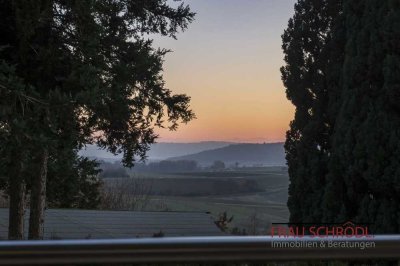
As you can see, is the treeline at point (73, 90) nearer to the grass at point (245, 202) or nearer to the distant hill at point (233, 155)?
the grass at point (245, 202)

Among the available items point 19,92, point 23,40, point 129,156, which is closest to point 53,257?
point 19,92

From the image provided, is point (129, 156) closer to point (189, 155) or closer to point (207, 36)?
point (207, 36)

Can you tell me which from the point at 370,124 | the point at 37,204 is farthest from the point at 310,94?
the point at 37,204

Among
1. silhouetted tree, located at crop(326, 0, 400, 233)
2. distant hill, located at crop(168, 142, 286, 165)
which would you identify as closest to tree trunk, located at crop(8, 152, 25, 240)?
silhouetted tree, located at crop(326, 0, 400, 233)

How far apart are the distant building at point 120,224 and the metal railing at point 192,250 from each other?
302 inches

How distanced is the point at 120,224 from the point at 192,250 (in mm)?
8915

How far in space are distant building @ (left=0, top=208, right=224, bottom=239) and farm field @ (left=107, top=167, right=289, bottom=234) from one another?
7.33 ft

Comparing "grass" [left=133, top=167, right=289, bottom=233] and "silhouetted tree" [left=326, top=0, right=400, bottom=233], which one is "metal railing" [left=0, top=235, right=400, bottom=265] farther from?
"grass" [left=133, top=167, right=289, bottom=233]

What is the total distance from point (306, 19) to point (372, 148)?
3.96 metres

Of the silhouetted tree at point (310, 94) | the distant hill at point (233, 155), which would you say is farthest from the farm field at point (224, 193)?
the silhouetted tree at point (310, 94)

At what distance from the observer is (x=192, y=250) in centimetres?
129

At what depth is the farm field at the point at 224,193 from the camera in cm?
1533

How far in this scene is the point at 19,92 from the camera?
209 inches

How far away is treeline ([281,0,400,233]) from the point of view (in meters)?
6.93
